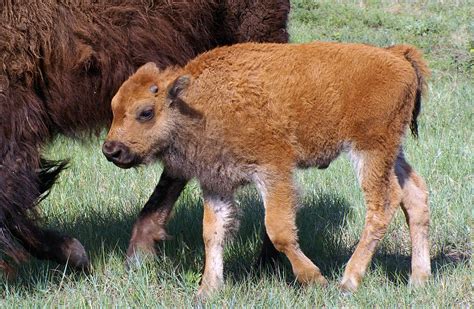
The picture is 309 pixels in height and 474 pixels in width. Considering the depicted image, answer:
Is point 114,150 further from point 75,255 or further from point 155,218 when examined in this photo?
point 155,218

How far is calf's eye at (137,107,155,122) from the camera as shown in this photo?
5.43 m

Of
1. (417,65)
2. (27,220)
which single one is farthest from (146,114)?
(417,65)

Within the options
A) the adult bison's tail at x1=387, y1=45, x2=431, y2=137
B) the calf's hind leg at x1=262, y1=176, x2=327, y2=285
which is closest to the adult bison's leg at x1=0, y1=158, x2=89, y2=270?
the calf's hind leg at x1=262, y1=176, x2=327, y2=285

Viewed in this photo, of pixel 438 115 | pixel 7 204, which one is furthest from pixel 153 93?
pixel 438 115

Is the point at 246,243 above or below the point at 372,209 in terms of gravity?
below

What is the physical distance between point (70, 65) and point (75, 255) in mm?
1299

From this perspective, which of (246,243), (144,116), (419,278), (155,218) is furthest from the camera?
(246,243)

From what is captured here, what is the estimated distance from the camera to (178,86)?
18.1ft

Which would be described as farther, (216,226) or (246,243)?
(246,243)

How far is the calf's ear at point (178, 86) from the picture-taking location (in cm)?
550

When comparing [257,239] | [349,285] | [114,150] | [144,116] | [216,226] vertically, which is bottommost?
[257,239]

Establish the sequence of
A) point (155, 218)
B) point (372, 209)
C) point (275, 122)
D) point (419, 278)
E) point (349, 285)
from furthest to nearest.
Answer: point (155, 218)
point (419, 278)
point (372, 209)
point (349, 285)
point (275, 122)

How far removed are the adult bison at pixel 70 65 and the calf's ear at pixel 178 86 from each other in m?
0.78

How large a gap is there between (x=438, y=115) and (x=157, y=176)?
3852mm
